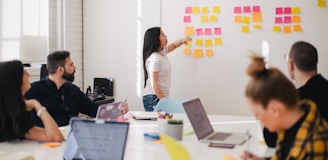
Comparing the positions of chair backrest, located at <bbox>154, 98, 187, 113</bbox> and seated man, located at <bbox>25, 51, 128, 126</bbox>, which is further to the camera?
chair backrest, located at <bbox>154, 98, 187, 113</bbox>

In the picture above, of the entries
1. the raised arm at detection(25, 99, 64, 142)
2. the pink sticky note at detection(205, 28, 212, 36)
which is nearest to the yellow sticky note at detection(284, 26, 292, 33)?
the pink sticky note at detection(205, 28, 212, 36)

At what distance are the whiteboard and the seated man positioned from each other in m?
1.62

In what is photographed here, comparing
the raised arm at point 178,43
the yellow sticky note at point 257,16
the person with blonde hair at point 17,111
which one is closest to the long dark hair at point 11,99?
the person with blonde hair at point 17,111

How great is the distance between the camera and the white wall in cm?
439

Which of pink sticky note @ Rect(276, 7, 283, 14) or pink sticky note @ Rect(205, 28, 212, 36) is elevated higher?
pink sticky note @ Rect(276, 7, 283, 14)

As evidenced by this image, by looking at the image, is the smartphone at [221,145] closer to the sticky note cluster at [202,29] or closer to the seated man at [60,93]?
the seated man at [60,93]

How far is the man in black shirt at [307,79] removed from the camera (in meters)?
2.27

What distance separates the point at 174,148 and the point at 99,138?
41 centimetres

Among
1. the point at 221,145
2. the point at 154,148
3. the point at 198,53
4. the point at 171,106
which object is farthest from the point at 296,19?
the point at 154,148

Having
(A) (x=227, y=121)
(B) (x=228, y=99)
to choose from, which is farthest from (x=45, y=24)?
(A) (x=227, y=121)

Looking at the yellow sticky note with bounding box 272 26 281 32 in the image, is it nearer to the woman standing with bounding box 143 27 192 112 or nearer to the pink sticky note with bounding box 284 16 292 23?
the pink sticky note with bounding box 284 16 292 23

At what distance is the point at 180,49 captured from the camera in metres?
4.74

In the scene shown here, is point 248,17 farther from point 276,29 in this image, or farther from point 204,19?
point 204,19

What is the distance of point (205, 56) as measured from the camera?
4660 mm
